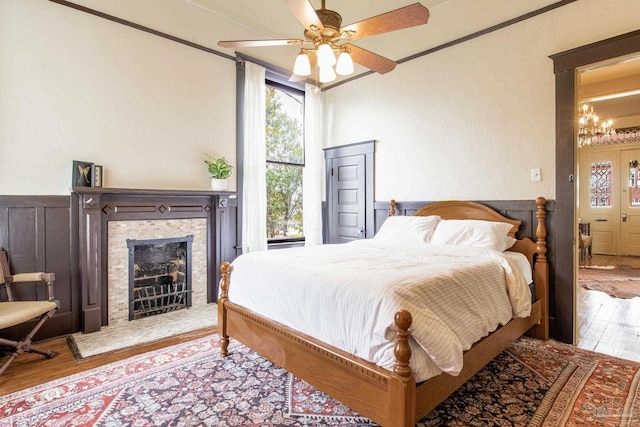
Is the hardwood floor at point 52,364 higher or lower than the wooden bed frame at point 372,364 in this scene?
lower

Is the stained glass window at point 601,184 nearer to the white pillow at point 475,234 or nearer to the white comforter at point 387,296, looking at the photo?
the white pillow at point 475,234

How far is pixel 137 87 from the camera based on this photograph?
11.6 feet

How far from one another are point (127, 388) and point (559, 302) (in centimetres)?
350

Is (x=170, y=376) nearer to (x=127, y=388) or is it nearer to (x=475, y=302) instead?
(x=127, y=388)

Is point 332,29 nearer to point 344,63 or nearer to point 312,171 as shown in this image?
point 344,63

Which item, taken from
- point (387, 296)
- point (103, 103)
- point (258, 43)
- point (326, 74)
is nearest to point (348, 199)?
point (326, 74)

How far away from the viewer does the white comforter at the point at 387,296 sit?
1615 mm

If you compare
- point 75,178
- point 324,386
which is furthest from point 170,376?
point 75,178

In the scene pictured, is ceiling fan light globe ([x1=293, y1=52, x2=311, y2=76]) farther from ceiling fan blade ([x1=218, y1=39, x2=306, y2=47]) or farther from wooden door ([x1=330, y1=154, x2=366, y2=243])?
wooden door ([x1=330, y1=154, x2=366, y2=243])

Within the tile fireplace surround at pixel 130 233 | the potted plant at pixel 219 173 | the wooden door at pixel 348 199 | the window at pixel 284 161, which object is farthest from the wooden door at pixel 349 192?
the potted plant at pixel 219 173

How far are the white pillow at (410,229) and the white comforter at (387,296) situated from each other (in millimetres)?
687

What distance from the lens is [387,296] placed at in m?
1.66

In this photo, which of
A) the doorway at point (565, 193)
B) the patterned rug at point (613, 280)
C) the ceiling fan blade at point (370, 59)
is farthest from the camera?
the patterned rug at point (613, 280)

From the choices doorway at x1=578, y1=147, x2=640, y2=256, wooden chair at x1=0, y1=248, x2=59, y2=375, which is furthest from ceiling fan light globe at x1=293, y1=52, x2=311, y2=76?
doorway at x1=578, y1=147, x2=640, y2=256
